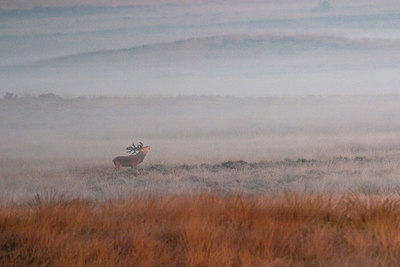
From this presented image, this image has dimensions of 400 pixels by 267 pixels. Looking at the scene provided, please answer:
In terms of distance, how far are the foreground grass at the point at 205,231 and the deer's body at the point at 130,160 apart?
20.4ft

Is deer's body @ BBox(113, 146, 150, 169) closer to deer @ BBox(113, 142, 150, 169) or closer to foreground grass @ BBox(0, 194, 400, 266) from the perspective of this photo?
deer @ BBox(113, 142, 150, 169)

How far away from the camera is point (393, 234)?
6723mm

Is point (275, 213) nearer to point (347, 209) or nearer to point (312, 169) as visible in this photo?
point (347, 209)

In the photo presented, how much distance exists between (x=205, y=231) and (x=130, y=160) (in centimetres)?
810

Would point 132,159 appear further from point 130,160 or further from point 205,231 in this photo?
point 205,231

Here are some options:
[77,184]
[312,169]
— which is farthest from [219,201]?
[312,169]

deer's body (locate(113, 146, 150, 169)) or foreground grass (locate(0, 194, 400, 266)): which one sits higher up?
deer's body (locate(113, 146, 150, 169))

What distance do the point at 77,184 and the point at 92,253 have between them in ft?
20.7

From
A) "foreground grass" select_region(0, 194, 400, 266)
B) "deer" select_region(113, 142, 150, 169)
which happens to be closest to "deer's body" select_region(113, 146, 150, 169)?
"deer" select_region(113, 142, 150, 169)

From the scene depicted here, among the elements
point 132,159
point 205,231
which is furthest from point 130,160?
point 205,231

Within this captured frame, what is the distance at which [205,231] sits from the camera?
6.85m

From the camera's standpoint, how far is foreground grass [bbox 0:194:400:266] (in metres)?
6.16

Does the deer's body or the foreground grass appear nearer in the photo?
the foreground grass

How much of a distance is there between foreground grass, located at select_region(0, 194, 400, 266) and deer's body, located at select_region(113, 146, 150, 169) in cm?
621
